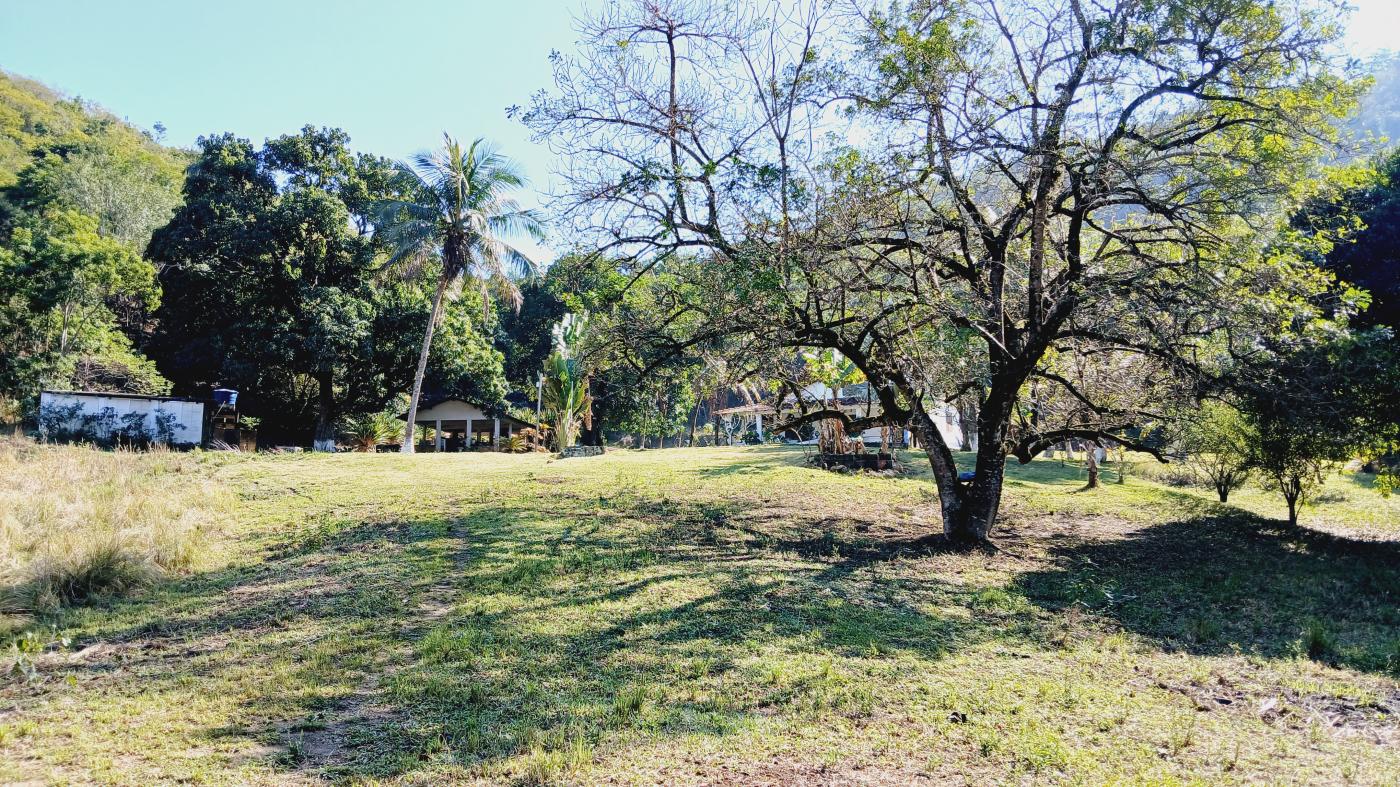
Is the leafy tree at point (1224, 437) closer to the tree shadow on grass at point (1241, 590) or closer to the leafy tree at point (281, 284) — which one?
the tree shadow on grass at point (1241, 590)

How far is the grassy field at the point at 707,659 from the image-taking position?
3.91 metres

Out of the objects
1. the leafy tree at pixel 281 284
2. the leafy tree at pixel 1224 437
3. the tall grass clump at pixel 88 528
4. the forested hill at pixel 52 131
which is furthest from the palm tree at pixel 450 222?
the forested hill at pixel 52 131

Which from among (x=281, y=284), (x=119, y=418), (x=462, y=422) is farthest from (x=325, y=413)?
(x=462, y=422)

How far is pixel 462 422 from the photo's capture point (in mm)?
43344

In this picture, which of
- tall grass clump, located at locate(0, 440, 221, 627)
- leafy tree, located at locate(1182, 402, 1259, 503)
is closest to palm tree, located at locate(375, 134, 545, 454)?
tall grass clump, located at locate(0, 440, 221, 627)

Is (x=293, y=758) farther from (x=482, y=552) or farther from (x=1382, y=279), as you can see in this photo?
(x=1382, y=279)

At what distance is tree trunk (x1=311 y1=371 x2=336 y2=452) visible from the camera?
27558mm

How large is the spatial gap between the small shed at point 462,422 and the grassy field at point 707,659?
88.0 feet

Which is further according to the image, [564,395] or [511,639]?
[564,395]

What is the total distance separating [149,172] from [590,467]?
4640cm

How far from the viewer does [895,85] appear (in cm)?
878

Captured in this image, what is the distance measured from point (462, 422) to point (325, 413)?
14.9 m

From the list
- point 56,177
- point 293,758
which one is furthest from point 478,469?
point 56,177

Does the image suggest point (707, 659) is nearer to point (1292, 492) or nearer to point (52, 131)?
point (1292, 492)
